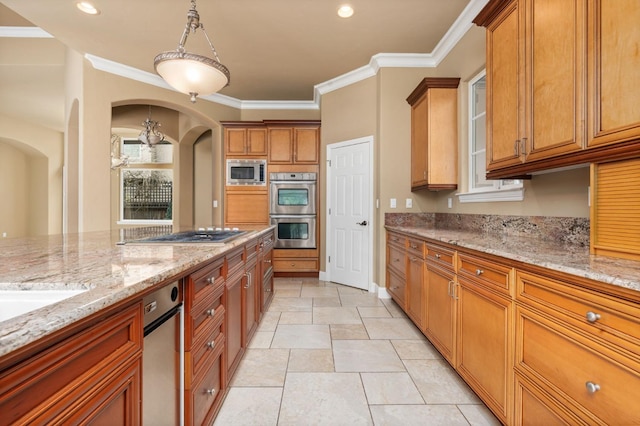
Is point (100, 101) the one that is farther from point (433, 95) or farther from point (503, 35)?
point (503, 35)

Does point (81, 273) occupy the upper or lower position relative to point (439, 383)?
upper

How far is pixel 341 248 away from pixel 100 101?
13.0ft

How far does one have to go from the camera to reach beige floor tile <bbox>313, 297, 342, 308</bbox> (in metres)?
3.39

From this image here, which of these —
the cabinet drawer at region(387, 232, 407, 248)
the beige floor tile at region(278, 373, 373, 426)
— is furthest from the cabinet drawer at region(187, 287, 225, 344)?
the cabinet drawer at region(387, 232, 407, 248)

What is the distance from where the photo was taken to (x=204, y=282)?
1337mm

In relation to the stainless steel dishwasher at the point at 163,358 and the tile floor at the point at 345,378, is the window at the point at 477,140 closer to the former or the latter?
the tile floor at the point at 345,378

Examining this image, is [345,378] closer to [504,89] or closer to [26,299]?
[26,299]

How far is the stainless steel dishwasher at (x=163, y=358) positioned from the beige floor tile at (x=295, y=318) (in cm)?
177

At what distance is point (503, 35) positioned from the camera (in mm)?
1819

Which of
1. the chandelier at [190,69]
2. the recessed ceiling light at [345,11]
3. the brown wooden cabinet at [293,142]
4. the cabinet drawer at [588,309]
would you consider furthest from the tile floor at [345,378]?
the recessed ceiling light at [345,11]

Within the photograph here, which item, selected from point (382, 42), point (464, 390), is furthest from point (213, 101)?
point (464, 390)

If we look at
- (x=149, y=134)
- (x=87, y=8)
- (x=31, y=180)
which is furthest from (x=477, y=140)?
(x=31, y=180)

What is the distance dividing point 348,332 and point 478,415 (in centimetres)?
121

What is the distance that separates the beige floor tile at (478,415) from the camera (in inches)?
60.5
